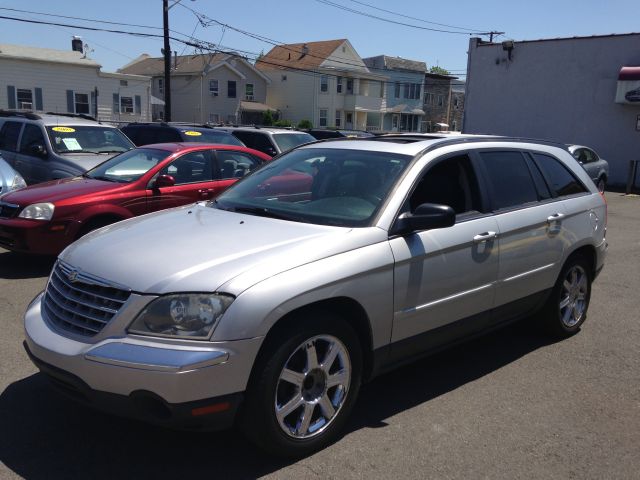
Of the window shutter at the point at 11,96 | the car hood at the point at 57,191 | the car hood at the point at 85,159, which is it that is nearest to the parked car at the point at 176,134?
the car hood at the point at 85,159

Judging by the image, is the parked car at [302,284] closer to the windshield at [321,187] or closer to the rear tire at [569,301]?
the windshield at [321,187]

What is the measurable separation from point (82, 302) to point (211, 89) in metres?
48.3

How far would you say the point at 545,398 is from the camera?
432cm

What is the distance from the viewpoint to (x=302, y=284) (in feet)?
10.6

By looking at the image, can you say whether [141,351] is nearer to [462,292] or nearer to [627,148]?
[462,292]

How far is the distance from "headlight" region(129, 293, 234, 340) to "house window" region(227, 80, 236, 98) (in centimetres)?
4954

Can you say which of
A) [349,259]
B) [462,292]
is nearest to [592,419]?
[462,292]

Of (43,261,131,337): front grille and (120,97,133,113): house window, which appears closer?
(43,261,131,337): front grille

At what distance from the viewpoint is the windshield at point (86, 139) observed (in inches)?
416

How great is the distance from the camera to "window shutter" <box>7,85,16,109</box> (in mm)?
36312

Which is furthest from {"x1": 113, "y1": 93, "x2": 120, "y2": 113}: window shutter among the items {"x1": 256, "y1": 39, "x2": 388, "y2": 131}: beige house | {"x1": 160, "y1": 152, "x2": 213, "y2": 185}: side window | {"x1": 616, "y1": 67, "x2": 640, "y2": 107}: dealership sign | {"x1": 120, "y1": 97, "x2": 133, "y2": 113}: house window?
{"x1": 160, "y1": 152, "x2": 213, "y2": 185}: side window

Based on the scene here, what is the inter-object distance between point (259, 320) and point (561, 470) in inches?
73.3

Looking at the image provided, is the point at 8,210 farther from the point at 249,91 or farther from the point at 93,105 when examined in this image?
the point at 249,91

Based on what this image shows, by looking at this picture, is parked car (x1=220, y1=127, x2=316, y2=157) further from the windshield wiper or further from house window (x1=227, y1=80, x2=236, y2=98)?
house window (x1=227, y1=80, x2=236, y2=98)
